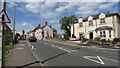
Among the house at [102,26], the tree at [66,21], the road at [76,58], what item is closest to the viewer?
the road at [76,58]

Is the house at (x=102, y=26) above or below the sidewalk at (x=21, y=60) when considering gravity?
above

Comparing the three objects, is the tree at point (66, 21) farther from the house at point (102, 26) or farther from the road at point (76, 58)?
the road at point (76, 58)

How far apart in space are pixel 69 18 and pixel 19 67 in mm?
41981

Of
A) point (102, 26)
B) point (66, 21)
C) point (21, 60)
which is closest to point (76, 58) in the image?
point (21, 60)

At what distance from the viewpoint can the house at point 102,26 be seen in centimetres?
2092

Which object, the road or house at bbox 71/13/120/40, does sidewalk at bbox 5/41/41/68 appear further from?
house at bbox 71/13/120/40

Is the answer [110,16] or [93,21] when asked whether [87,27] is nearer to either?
[93,21]

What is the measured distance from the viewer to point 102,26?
2306cm

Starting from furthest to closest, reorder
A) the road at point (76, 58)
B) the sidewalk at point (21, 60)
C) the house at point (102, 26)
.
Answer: the house at point (102, 26) → the road at point (76, 58) → the sidewalk at point (21, 60)

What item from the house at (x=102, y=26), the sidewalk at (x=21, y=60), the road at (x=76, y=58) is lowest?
the road at (x=76, y=58)

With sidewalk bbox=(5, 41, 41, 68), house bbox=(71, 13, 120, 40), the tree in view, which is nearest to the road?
sidewalk bbox=(5, 41, 41, 68)

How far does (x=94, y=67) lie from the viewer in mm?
5227

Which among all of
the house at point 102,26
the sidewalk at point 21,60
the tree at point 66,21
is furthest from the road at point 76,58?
the tree at point 66,21

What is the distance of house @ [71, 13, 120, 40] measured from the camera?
20922mm
